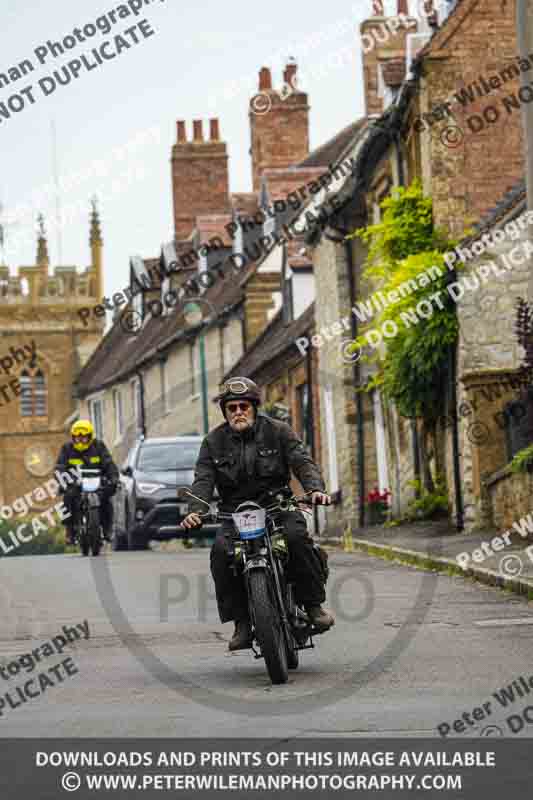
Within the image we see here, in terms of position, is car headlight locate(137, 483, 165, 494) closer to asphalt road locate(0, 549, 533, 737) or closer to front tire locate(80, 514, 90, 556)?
front tire locate(80, 514, 90, 556)

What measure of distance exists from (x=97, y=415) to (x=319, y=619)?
198 feet

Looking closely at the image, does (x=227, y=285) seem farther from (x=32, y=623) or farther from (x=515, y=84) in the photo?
(x=32, y=623)

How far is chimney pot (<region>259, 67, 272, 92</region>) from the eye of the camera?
153 ft

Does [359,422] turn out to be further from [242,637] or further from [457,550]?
[242,637]

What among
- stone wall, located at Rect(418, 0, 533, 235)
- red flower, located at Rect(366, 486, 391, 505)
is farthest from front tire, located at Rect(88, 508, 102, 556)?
red flower, located at Rect(366, 486, 391, 505)

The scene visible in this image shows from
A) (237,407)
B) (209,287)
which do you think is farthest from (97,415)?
(237,407)

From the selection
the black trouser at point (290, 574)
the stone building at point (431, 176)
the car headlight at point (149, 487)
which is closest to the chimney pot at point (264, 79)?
the stone building at point (431, 176)

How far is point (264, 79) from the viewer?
4712cm

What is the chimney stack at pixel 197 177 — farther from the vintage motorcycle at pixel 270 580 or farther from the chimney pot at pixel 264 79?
the vintage motorcycle at pixel 270 580

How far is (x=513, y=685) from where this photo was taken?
891 centimetres

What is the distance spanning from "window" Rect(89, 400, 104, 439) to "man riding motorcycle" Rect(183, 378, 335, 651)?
189ft

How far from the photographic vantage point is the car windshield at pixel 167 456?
27.7 m

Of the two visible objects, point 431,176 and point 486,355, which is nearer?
point 486,355

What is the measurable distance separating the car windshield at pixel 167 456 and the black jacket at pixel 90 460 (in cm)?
469
